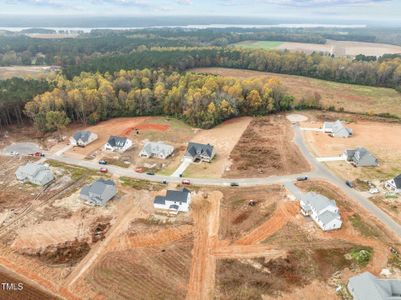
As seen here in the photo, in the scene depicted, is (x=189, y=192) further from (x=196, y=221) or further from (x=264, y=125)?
(x=264, y=125)

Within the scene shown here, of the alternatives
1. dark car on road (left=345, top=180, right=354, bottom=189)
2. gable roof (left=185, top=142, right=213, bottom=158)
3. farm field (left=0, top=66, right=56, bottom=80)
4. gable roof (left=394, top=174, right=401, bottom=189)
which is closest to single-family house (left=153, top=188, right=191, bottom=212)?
gable roof (left=185, top=142, right=213, bottom=158)

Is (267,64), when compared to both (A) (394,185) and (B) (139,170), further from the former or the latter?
(B) (139,170)

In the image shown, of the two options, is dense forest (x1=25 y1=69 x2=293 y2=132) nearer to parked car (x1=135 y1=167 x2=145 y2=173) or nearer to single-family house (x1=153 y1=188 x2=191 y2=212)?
parked car (x1=135 y1=167 x2=145 y2=173)

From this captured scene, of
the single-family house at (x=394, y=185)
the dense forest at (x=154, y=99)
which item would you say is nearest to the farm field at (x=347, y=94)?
the dense forest at (x=154, y=99)

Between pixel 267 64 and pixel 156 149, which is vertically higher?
pixel 267 64

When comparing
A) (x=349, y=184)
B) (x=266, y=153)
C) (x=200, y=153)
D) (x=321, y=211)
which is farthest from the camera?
(x=266, y=153)

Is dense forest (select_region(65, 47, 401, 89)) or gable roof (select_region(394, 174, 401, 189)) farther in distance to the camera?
dense forest (select_region(65, 47, 401, 89))

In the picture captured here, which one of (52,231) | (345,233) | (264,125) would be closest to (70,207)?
(52,231)

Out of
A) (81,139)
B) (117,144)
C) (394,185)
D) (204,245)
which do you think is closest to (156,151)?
(117,144)
